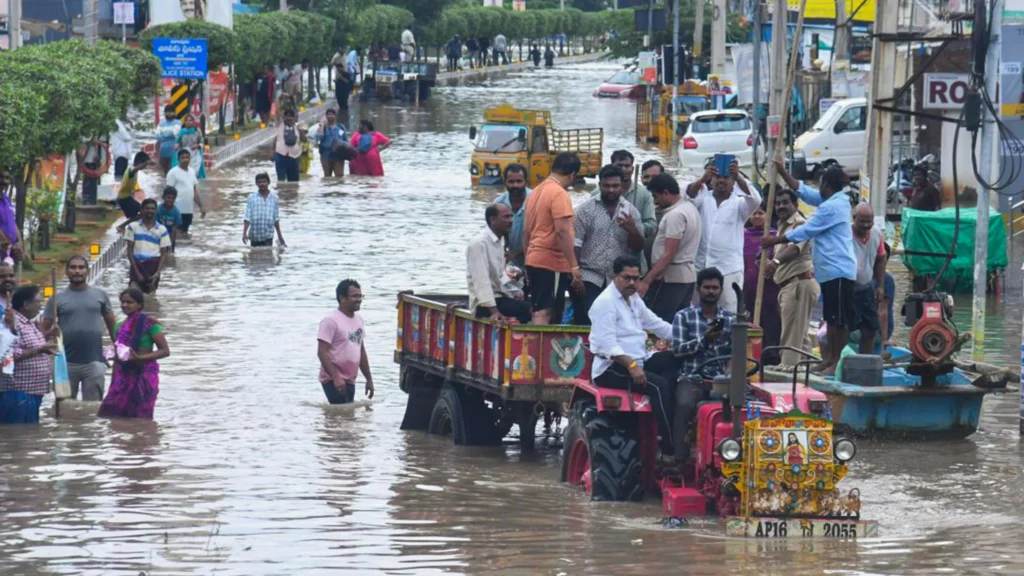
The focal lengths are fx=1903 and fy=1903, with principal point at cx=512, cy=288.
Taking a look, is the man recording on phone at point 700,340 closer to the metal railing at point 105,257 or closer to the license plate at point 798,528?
the license plate at point 798,528

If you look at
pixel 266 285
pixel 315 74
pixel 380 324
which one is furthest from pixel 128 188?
pixel 315 74

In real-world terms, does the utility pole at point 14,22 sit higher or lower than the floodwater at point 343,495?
higher

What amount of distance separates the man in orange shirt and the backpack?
22.2 meters

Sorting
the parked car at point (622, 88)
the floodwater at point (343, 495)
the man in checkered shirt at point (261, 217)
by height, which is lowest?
the floodwater at point (343, 495)

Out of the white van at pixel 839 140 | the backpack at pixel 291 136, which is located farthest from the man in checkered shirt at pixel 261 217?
the white van at pixel 839 140

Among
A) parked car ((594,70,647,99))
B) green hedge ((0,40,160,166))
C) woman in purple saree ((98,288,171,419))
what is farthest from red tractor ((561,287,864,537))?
parked car ((594,70,647,99))

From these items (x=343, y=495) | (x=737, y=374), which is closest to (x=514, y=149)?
(x=343, y=495)

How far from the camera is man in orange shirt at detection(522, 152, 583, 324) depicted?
43.1 feet

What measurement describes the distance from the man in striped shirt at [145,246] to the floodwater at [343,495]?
491 mm

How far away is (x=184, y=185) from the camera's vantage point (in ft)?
91.5

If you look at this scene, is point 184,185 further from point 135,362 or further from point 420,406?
point 420,406

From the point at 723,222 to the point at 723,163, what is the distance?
20.2 inches

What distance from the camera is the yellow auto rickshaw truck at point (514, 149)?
37500 mm

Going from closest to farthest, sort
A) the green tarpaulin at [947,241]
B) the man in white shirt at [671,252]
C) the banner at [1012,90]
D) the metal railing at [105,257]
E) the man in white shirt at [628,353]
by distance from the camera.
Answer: the man in white shirt at [628,353] → the man in white shirt at [671,252] → the green tarpaulin at [947,241] → the metal railing at [105,257] → the banner at [1012,90]
